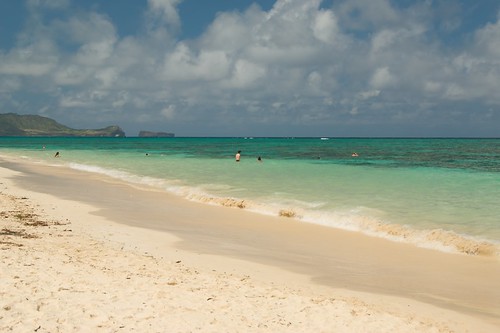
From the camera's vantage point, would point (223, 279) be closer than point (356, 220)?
Yes

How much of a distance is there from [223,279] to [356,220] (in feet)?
26.6

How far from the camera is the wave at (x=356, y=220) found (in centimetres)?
1142

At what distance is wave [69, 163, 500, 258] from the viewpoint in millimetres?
11422

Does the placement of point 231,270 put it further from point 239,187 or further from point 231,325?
point 239,187

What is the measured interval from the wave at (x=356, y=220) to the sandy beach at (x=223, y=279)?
0.74 m

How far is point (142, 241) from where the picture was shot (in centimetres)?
1072

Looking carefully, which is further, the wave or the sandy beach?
the wave

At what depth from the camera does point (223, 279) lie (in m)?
7.71

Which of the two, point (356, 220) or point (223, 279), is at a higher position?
point (223, 279)

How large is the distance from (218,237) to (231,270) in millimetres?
3476

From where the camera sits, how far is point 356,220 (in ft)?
48.3

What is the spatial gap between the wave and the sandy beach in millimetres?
735

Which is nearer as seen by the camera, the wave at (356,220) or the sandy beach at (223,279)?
the sandy beach at (223,279)

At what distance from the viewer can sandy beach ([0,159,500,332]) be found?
580cm
